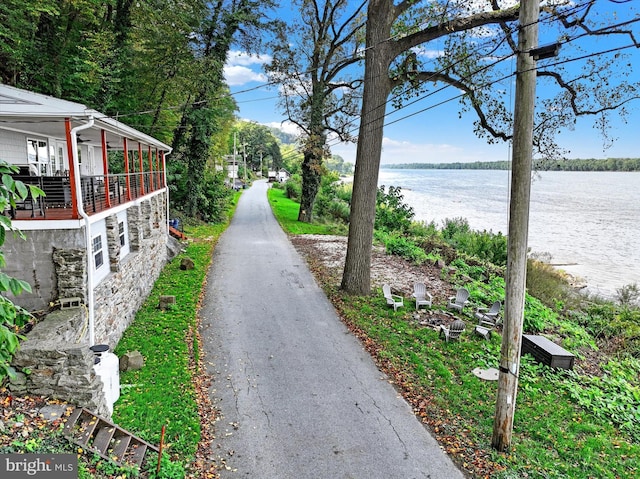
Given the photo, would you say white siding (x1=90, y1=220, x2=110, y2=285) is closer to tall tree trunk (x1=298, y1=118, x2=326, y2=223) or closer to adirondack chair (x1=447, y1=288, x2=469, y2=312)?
adirondack chair (x1=447, y1=288, x2=469, y2=312)

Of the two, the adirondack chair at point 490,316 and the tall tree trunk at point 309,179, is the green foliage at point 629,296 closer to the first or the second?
the adirondack chair at point 490,316

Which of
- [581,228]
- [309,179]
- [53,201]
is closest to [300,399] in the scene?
[53,201]

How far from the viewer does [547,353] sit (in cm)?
893

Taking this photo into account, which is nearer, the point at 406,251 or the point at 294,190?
the point at 406,251

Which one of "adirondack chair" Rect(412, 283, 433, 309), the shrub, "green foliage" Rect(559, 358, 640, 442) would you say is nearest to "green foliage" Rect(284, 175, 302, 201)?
the shrub

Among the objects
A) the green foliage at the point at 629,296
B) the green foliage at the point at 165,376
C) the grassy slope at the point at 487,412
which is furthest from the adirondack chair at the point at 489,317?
the green foliage at the point at 629,296

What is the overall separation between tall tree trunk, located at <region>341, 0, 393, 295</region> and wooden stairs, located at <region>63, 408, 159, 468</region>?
8.54 meters

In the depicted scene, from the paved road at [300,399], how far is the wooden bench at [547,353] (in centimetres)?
400

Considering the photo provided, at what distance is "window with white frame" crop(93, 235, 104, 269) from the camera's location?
8.95 m

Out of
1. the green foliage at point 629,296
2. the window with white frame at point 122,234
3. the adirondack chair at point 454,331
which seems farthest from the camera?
the green foliage at point 629,296

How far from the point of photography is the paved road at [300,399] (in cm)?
582

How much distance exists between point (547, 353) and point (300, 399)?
19.6ft

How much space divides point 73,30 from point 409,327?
22.7 meters

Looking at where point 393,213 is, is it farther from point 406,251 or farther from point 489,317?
point 489,317
